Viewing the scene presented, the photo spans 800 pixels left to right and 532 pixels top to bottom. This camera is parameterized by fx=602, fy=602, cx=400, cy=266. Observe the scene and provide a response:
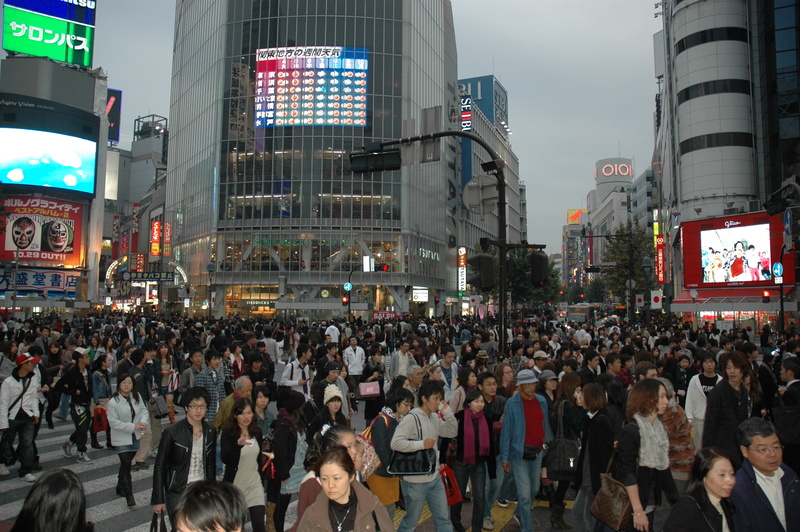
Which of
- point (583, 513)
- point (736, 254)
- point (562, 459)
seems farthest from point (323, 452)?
point (736, 254)

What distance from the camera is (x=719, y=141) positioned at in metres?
45.9

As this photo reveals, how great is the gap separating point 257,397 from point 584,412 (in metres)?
3.61

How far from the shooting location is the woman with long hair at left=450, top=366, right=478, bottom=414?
7.18 meters

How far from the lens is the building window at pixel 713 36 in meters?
46.0

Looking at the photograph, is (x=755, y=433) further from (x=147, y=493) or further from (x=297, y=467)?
(x=147, y=493)

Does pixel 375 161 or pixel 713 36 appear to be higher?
pixel 713 36

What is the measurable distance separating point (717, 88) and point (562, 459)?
48.4 metres

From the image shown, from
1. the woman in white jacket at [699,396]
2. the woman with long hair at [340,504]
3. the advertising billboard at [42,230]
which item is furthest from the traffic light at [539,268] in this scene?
the advertising billboard at [42,230]

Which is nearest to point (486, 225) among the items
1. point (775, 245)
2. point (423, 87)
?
point (423, 87)

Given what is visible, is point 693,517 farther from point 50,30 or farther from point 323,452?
point 50,30

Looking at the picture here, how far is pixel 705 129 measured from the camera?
46.5m

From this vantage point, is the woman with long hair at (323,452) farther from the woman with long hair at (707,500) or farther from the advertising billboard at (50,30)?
the advertising billboard at (50,30)

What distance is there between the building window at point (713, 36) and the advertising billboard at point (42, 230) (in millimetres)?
57891

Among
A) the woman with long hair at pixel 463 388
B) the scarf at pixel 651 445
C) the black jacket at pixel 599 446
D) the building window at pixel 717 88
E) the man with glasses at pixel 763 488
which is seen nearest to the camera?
the man with glasses at pixel 763 488
